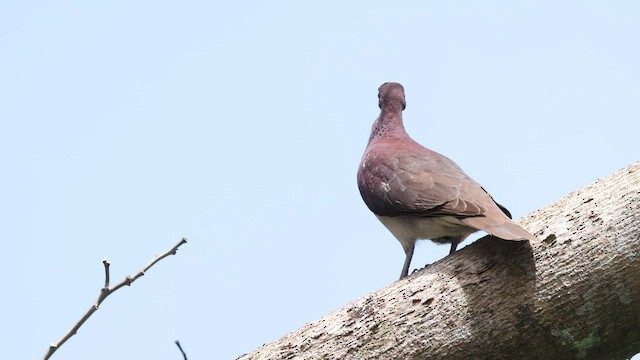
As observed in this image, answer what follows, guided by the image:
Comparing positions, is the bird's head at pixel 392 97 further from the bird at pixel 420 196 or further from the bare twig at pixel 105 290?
the bare twig at pixel 105 290

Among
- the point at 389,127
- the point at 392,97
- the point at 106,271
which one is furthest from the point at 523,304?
the point at 392,97

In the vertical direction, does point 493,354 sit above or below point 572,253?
below

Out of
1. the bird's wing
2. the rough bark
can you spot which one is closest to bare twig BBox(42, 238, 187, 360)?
the rough bark

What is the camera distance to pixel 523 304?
154 inches

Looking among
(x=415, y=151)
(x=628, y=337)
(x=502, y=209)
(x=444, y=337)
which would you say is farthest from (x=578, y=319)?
(x=415, y=151)

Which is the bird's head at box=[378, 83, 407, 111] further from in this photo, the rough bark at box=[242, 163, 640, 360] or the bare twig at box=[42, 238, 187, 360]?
the bare twig at box=[42, 238, 187, 360]

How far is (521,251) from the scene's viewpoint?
4.09m

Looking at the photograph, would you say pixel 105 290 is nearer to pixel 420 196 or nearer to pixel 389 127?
pixel 420 196

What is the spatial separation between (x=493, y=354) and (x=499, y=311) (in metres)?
0.18

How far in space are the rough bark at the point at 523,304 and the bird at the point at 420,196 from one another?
0.36 metres

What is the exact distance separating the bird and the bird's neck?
58 mm

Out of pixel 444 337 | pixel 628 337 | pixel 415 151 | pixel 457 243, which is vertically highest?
pixel 415 151

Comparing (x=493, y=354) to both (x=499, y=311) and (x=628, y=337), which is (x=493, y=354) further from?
(x=628, y=337)

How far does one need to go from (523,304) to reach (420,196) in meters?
1.19
